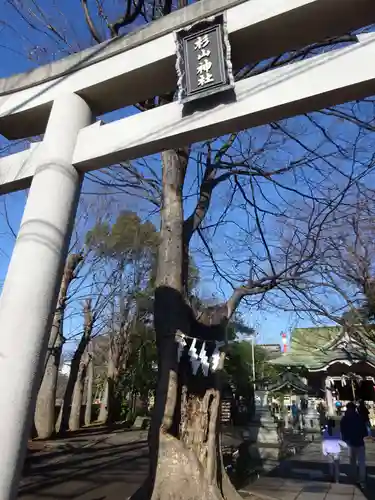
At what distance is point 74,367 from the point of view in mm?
17906

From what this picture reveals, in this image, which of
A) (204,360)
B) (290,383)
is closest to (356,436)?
(204,360)

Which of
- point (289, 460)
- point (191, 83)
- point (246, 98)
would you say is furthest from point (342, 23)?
point (289, 460)

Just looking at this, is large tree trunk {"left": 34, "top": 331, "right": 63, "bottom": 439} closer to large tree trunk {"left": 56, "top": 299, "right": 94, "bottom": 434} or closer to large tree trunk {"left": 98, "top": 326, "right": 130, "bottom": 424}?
large tree trunk {"left": 56, "top": 299, "right": 94, "bottom": 434}

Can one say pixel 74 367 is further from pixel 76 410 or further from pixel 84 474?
pixel 84 474

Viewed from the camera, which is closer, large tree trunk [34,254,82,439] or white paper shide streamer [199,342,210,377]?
white paper shide streamer [199,342,210,377]

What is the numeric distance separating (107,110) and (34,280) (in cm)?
227

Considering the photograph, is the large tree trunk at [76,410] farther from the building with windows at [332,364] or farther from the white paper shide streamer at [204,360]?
the white paper shide streamer at [204,360]

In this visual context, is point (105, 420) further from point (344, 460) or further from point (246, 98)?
point (246, 98)

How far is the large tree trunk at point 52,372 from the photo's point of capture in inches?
597

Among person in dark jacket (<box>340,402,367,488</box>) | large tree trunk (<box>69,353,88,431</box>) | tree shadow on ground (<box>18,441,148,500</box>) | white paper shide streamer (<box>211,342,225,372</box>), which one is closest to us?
white paper shide streamer (<box>211,342,225,372</box>)

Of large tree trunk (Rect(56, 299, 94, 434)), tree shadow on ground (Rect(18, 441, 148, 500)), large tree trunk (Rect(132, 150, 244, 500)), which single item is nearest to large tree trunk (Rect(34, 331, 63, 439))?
large tree trunk (Rect(56, 299, 94, 434))

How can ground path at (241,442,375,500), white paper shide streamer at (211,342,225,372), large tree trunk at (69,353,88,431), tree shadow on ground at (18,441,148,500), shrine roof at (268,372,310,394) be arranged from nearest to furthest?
white paper shide streamer at (211,342,225,372) < ground path at (241,442,375,500) < tree shadow on ground at (18,441,148,500) < shrine roof at (268,372,310,394) < large tree trunk at (69,353,88,431)

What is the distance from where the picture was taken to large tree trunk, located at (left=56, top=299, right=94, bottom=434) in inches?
684

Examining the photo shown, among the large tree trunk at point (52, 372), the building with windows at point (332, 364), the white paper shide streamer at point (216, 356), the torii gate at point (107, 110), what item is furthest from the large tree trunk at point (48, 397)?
the torii gate at point (107, 110)
